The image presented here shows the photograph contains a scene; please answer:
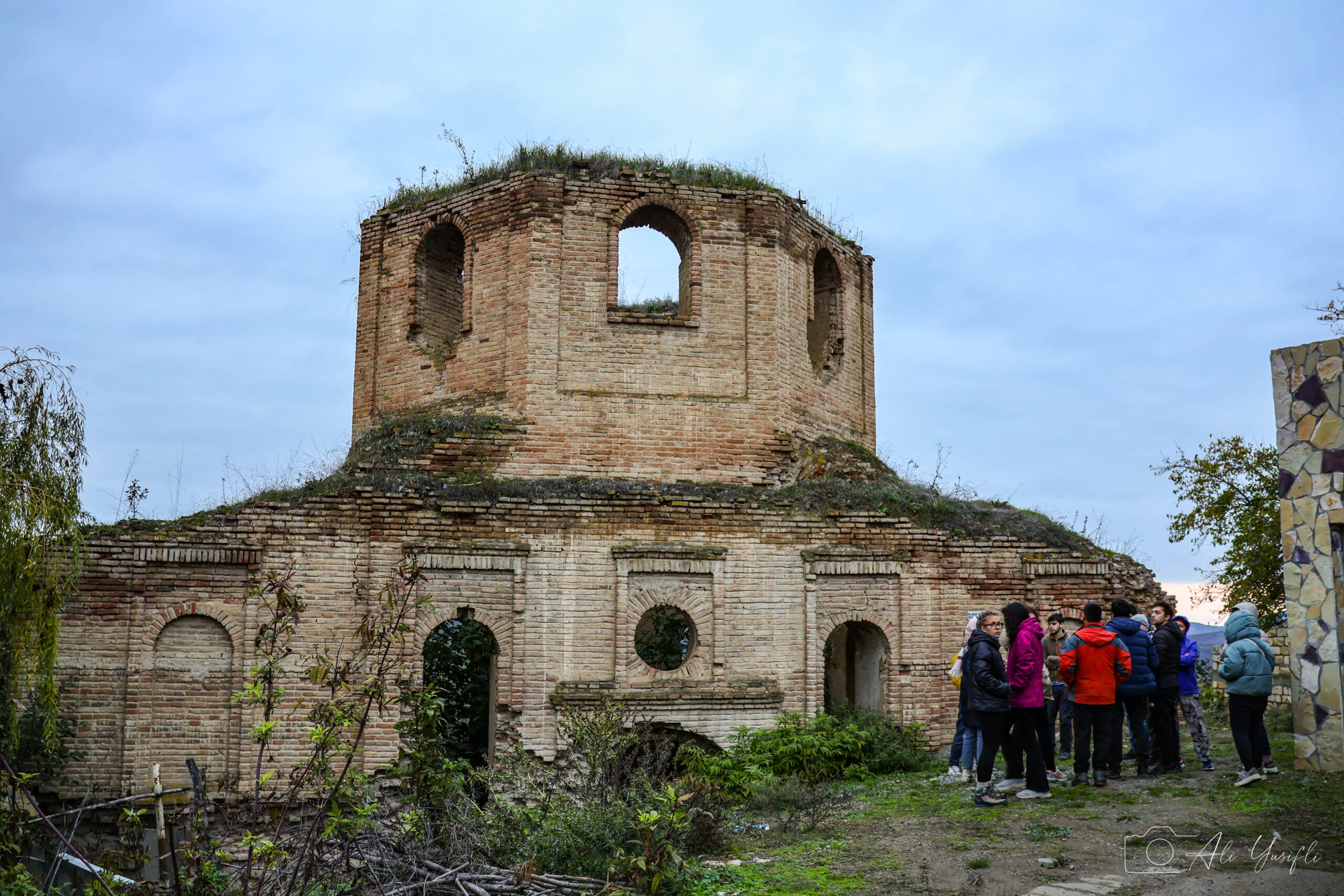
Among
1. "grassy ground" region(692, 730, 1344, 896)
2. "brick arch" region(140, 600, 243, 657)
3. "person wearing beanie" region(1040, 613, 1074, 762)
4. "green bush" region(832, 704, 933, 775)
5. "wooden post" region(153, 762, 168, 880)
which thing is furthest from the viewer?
"green bush" region(832, 704, 933, 775)

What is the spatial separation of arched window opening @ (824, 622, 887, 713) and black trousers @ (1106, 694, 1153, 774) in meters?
4.07

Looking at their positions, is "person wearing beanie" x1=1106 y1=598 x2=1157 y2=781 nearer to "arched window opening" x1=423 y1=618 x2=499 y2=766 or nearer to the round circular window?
the round circular window

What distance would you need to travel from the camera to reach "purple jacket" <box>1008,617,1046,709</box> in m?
8.38

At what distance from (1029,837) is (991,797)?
1078 mm

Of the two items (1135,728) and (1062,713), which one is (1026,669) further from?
A: (1062,713)

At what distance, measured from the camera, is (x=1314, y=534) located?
9266mm

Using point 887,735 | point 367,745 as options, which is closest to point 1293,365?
point 887,735

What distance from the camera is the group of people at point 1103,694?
8.44m

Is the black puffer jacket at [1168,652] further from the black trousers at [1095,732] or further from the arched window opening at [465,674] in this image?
the arched window opening at [465,674]

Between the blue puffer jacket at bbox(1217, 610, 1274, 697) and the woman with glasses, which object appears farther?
the blue puffer jacket at bbox(1217, 610, 1274, 697)

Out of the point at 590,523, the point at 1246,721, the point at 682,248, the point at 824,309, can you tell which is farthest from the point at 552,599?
the point at 1246,721

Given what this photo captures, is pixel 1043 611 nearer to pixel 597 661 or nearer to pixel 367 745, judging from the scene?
pixel 597 661

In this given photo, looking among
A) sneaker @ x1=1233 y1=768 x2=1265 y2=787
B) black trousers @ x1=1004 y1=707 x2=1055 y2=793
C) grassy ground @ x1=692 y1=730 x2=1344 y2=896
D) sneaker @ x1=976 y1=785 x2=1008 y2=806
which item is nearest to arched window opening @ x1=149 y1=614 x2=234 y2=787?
grassy ground @ x1=692 y1=730 x2=1344 y2=896

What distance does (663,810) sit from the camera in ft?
23.7
